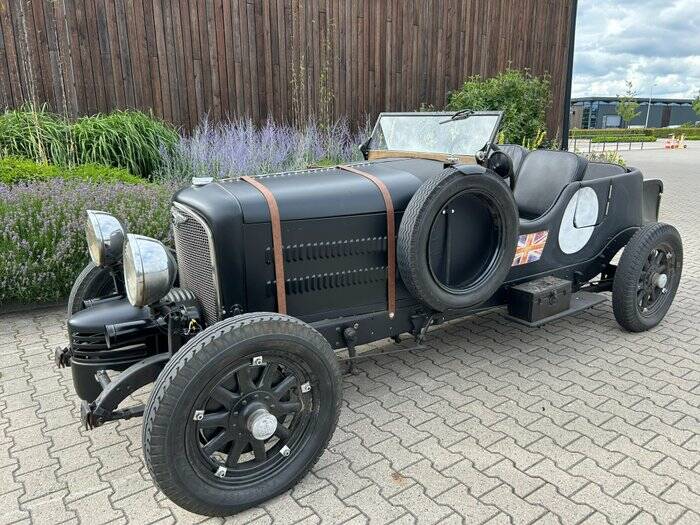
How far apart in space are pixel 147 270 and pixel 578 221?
2821 millimetres

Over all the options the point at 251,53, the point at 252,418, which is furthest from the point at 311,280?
the point at 251,53

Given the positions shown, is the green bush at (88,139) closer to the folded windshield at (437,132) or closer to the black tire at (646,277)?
the folded windshield at (437,132)

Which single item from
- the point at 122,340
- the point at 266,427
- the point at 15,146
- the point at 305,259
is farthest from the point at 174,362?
the point at 15,146

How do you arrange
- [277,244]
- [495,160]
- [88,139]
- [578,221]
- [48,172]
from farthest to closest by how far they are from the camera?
1. [88,139]
2. [48,172]
3. [578,221]
4. [495,160]
5. [277,244]

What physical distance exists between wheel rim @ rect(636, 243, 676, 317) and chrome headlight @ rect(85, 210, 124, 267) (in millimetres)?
3398

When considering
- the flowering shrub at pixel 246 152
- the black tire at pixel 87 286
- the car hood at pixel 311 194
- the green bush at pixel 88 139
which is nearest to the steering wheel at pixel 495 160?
the car hood at pixel 311 194

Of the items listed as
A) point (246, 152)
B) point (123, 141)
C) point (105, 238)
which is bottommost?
point (105, 238)

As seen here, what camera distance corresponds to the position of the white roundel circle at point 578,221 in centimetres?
353

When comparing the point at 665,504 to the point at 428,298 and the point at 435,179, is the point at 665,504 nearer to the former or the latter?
the point at 428,298

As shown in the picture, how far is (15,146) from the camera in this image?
568 cm

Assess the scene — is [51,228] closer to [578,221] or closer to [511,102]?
[578,221]

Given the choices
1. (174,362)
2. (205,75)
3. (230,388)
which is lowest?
(230,388)

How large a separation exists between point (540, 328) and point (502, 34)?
795 centimetres

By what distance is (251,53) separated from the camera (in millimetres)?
7609
